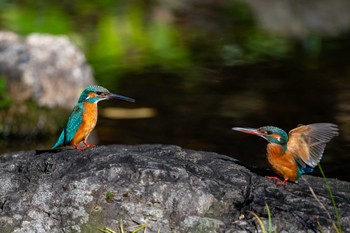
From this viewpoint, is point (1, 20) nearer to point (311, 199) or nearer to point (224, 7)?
point (224, 7)

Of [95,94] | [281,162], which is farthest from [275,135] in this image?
[95,94]

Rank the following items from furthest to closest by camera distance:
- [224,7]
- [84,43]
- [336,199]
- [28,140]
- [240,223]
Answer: [224,7]
[84,43]
[28,140]
[336,199]
[240,223]

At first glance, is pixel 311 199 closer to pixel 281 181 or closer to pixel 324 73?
pixel 281 181

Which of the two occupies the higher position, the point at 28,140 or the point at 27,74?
the point at 27,74

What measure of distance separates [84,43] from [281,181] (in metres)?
6.74

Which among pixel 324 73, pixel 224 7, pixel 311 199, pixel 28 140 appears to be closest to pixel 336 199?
pixel 311 199

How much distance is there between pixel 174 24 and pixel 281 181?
25.1 feet

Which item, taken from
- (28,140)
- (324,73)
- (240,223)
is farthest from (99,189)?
(324,73)

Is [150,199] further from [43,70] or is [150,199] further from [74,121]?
[43,70]

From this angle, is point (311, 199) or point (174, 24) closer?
point (311, 199)

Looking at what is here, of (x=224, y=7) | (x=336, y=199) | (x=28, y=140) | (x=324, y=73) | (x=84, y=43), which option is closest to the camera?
(x=336, y=199)

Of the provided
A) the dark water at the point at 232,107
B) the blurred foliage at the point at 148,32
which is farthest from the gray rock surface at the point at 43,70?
the blurred foliage at the point at 148,32

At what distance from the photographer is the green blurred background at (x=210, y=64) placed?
27.0 feet

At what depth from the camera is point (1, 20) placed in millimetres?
11539
